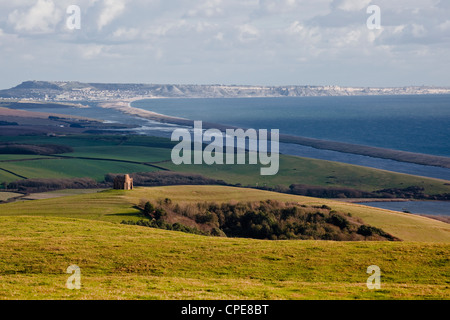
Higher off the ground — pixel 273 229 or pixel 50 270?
pixel 50 270

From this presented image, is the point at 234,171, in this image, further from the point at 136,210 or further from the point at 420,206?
the point at 136,210

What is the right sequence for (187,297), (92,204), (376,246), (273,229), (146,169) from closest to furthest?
(187,297), (376,246), (273,229), (92,204), (146,169)

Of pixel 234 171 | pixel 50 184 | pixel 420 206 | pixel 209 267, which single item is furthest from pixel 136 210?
pixel 234 171

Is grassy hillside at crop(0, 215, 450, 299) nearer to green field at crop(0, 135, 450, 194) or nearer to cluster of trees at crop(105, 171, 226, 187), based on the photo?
cluster of trees at crop(105, 171, 226, 187)

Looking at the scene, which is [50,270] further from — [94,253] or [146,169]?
[146,169]

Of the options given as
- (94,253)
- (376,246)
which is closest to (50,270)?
(94,253)

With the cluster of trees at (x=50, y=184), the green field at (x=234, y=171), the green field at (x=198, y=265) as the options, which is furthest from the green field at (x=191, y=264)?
the green field at (x=234, y=171)
